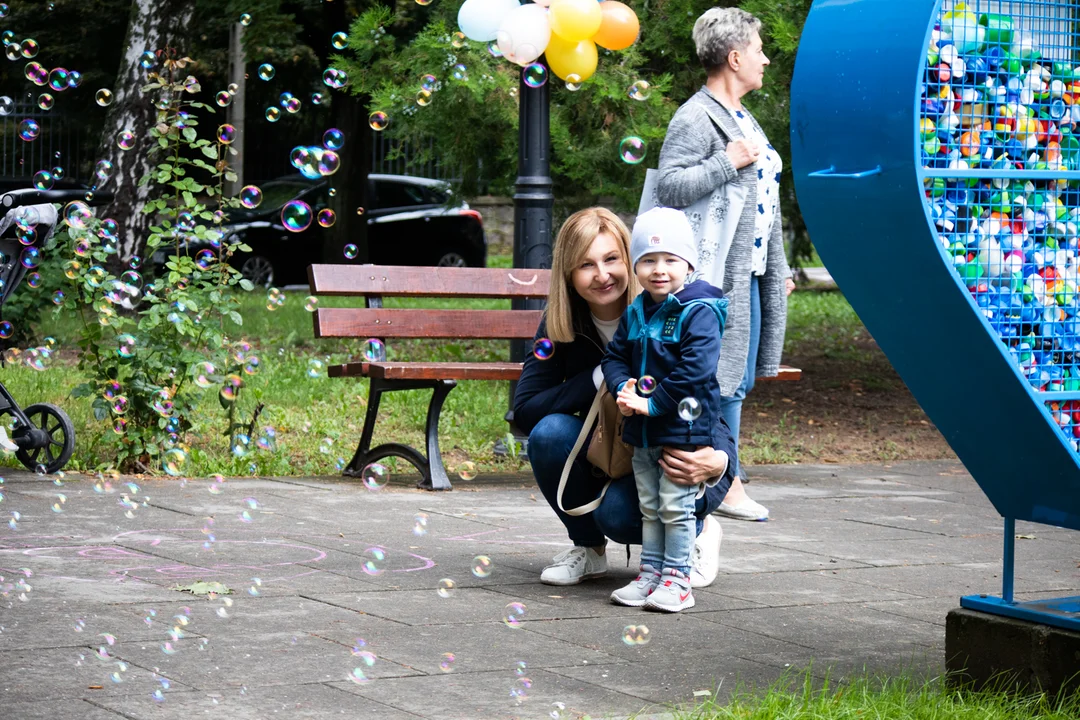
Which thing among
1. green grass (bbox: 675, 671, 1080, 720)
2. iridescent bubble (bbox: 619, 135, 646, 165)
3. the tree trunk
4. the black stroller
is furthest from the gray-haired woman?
the tree trunk

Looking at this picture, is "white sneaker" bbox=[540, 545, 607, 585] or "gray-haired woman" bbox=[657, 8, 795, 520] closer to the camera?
"white sneaker" bbox=[540, 545, 607, 585]

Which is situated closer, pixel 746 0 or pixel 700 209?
pixel 700 209

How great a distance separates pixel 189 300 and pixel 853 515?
3.16 m

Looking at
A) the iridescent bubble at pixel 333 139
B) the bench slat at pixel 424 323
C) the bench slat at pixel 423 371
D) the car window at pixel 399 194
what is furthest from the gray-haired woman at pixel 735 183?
the car window at pixel 399 194

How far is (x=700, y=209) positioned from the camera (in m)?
5.90

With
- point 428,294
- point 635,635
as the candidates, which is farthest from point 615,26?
point 635,635

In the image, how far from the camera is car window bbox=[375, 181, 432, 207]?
23.1 m

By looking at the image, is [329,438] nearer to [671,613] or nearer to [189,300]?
[189,300]

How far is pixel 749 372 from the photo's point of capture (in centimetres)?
630

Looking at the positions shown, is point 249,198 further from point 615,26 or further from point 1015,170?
point 1015,170

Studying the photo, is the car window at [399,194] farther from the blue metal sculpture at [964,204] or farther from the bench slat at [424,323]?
the blue metal sculpture at [964,204]

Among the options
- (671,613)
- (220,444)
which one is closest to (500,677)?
(671,613)

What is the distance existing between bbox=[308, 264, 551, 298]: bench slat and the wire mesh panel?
4.15 meters

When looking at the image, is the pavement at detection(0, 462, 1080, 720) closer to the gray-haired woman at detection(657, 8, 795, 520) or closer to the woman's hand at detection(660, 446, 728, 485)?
the woman's hand at detection(660, 446, 728, 485)
